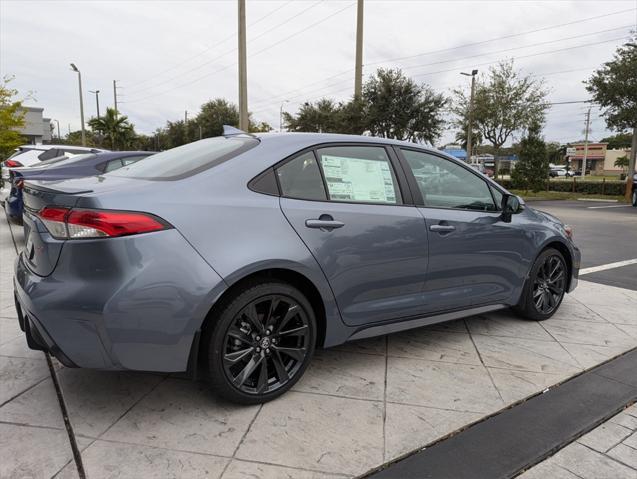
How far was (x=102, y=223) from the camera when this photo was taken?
7.33 ft

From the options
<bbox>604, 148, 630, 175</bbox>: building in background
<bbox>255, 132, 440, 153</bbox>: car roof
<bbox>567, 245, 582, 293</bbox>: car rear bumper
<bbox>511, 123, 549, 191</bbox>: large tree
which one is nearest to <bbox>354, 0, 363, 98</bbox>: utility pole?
<bbox>511, 123, 549, 191</bbox>: large tree

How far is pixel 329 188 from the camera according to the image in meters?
2.94

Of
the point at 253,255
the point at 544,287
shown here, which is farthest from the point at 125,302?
the point at 544,287

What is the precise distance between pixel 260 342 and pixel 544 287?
286 cm

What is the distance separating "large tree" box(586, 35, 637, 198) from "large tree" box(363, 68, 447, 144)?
6.75 metres

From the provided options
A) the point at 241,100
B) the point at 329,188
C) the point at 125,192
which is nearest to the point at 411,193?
the point at 329,188

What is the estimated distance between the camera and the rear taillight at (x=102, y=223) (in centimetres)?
223

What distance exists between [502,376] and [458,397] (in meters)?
0.48

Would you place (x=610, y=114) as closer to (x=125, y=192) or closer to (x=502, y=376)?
(x=502, y=376)

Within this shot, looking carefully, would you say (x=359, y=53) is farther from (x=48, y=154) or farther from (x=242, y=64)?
(x=48, y=154)

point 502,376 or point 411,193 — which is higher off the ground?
point 411,193

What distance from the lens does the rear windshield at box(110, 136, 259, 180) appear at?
2712 mm

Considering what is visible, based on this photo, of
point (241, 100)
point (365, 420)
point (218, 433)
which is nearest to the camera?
point (218, 433)

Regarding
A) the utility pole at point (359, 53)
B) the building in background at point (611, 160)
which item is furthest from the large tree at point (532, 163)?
the building in background at point (611, 160)
